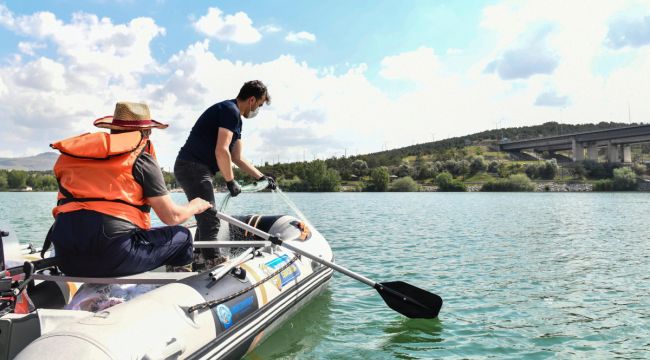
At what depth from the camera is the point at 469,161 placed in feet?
352

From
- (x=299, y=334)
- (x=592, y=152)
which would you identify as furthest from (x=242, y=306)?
(x=592, y=152)

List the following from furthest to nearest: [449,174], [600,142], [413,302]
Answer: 1. [600,142]
2. [449,174]
3. [413,302]

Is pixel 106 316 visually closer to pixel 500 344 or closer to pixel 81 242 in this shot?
pixel 81 242

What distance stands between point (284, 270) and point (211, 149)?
160 centimetres

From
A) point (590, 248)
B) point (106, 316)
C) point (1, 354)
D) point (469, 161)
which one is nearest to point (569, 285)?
point (590, 248)

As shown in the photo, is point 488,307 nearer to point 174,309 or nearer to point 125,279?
point 174,309

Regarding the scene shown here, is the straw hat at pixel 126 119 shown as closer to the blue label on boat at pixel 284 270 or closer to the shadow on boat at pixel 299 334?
the blue label on boat at pixel 284 270

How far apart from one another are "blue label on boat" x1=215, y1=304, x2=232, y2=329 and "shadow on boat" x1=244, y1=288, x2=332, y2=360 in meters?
0.81

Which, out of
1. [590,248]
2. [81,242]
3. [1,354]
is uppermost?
[81,242]

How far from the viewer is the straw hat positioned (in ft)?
12.6

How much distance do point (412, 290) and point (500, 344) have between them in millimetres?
1185

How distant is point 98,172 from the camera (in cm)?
351

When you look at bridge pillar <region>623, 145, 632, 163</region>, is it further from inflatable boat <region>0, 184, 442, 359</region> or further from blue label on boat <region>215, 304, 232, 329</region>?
blue label on boat <region>215, 304, 232, 329</region>

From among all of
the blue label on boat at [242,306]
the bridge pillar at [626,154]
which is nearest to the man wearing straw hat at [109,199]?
the blue label on boat at [242,306]
